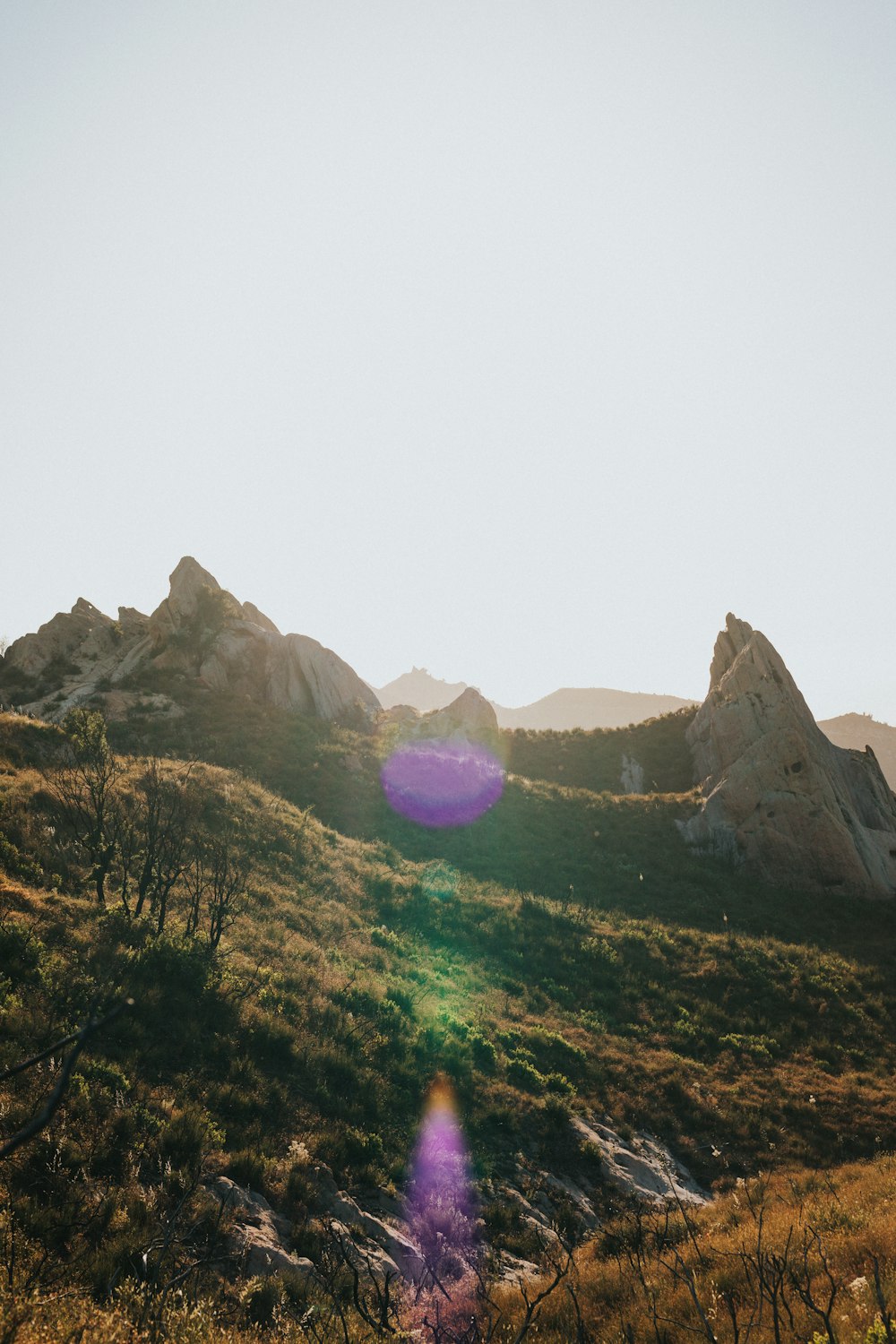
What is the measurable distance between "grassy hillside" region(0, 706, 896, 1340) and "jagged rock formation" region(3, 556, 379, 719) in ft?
52.5

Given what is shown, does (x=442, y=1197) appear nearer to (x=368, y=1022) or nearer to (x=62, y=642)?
(x=368, y=1022)

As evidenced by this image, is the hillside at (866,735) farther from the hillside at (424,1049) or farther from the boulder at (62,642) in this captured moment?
the boulder at (62,642)

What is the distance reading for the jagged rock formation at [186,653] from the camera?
42.9 metres

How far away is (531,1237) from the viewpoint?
9.51 metres

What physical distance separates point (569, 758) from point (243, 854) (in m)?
30.8

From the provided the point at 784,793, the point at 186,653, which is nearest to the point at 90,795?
the point at 186,653

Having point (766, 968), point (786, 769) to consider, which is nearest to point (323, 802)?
point (766, 968)

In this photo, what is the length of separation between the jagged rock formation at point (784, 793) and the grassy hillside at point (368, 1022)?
1925 mm

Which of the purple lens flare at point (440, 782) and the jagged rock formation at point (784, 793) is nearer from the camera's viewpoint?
the jagged rock formation at point (784, 793)

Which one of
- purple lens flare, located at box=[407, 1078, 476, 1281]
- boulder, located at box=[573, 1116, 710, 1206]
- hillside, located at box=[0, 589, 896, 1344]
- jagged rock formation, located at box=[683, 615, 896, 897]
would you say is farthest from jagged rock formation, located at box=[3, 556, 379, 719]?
boulder, located at box=[573, 1116, 710, 1206]

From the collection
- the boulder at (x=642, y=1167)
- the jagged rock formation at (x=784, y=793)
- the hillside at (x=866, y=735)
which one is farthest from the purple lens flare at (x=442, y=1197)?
the hillside at (x=866, y=735)

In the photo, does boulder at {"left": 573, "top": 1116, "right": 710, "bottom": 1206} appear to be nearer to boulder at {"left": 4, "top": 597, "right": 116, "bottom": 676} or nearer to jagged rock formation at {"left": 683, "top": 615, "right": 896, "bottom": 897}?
jagged rock formation at {"left": 683, "top": 615, "right": 896, "bottom": 897}

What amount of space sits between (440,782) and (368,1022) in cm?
2600

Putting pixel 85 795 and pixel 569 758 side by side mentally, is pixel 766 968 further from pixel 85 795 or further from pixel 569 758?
pixel 569 758
